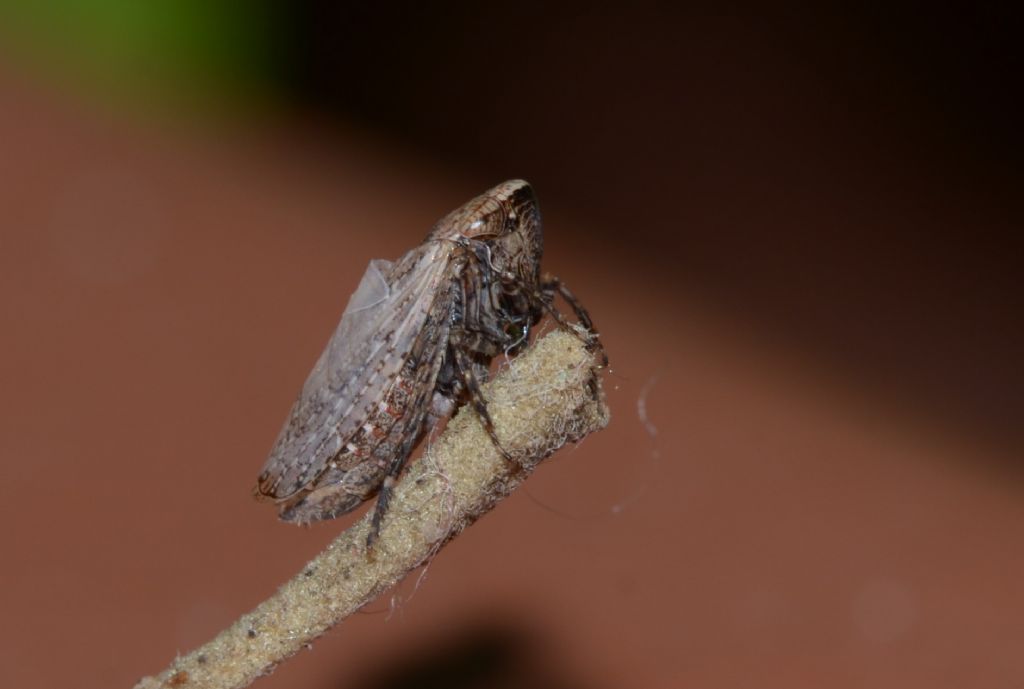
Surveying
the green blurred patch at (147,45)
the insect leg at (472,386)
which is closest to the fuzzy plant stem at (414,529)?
the insect leg at (472,386)

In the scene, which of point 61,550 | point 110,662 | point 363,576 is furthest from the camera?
point 61,550

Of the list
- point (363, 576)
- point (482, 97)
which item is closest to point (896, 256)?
point (482, 97)

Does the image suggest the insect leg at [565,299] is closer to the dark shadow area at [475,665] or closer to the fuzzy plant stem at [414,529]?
the fuzzy plant stem at [414,529]

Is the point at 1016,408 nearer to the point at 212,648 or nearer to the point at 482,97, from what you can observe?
the point at 482,97

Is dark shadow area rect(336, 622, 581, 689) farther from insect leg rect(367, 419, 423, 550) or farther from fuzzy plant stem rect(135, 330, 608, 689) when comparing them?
fuzzy plant stem rect(135, 330, 608, 689)

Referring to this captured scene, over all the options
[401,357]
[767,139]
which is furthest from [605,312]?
[401,357]

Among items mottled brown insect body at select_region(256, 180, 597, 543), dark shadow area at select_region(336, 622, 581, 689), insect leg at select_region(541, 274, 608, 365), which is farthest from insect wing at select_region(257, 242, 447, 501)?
dark shadow area at select_region(336, 622, 581, 689)
